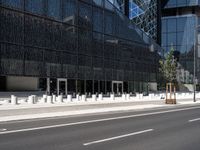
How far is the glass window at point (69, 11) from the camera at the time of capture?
5227cm

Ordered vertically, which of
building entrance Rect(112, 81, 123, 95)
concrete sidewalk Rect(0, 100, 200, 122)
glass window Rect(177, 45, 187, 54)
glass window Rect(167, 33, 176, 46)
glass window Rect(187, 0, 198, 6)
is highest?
glass window Rect(187, 0, 198, 6)

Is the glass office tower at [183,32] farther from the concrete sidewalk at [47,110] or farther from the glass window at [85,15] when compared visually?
the concrete sidewalk at [47,110]

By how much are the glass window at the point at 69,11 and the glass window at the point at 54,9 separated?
1.24 meters

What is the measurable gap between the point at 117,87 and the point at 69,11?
1606cm

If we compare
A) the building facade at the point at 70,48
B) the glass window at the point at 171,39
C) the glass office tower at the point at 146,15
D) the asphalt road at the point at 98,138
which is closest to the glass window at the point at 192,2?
the glass window at the point at 171,39

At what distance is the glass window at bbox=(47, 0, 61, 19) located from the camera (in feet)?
162

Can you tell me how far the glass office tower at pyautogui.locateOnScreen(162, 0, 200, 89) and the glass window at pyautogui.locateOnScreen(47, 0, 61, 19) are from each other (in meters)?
51.4

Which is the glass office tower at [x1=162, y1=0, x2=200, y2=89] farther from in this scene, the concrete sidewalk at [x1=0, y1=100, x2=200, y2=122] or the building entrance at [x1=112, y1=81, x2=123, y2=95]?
the concrete sidewalk at [x1=0, y1=100, x2=200, y2=122]

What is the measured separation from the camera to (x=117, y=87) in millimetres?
63594

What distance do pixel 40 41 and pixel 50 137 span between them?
34788mm

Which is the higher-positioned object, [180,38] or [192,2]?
[192,2]

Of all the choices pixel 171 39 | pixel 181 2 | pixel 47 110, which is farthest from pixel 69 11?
pixel 181 2

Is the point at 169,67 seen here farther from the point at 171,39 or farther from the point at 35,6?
the point at 171,39

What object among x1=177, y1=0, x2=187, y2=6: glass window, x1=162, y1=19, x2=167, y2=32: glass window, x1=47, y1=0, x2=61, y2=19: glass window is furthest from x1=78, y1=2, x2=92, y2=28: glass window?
x1=177, y1=0, x2=187, y2=6: glass window
